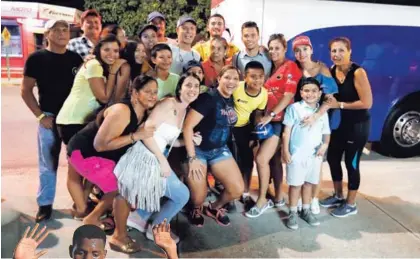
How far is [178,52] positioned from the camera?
3713 millimetres

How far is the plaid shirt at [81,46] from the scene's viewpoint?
11.9ft

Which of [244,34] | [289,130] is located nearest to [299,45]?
[244,34]

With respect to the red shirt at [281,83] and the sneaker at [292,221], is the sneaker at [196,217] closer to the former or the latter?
the sneaker at [292,221]

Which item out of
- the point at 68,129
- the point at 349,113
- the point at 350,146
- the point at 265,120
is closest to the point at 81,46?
the point at 68,129

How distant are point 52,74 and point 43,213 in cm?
118

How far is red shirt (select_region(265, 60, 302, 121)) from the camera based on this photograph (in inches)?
139

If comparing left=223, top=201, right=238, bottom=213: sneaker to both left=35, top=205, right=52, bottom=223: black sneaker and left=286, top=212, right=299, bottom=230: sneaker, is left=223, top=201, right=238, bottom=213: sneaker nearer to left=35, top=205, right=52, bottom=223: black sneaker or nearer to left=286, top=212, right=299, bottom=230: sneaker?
left=286, top=212, right=299, bottom=230: sneaker

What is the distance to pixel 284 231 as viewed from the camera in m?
3.53

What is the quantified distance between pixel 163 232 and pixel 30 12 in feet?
48.1

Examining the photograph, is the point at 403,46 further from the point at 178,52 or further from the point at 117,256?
the point at 117,256

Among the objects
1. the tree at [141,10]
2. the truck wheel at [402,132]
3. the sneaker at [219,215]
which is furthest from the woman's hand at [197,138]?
the tree at [141,10]

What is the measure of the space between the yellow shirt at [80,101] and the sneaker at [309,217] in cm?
199

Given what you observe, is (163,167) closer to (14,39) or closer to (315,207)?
(315,207)

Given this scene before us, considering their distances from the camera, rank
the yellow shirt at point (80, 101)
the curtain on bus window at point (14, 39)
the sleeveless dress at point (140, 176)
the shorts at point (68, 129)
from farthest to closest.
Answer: the curtain on bus window at point (14, 39) → the shorts at point (68, 129) → the yellow shirt at point (80, 101) → the sleeveless dress at point (140, 176)
